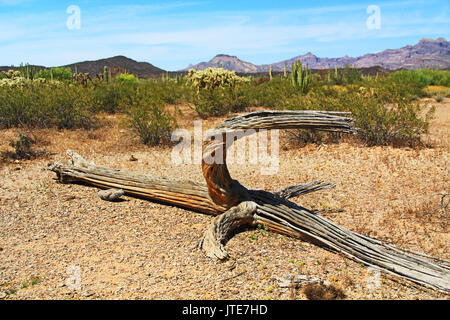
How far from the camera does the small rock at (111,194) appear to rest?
5695 millimetres

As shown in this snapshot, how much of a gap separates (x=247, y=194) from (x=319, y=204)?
1.46 metres

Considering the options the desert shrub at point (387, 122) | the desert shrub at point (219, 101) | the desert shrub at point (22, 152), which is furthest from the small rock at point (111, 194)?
the desert shrub at point (219, 101)

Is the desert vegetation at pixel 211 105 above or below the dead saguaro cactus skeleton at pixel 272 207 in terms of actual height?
above

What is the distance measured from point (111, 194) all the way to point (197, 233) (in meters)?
1.75

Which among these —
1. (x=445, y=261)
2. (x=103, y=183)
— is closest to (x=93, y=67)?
(x=103, y=183)

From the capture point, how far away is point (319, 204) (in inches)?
223

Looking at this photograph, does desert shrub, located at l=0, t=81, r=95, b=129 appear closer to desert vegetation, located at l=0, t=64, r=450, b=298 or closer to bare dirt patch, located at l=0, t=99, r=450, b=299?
desert vegetation, located at l=0, t=64, r=450, b=298

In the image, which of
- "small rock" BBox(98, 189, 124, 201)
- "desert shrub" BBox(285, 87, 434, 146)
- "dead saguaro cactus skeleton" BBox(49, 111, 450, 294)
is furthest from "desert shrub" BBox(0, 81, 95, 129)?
"desert shrub" BBox(285, 87, 434, 146)

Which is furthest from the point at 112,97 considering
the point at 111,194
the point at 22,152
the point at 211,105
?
the point at 111,194

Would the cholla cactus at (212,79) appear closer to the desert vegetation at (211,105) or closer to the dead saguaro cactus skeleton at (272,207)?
the desert vegetation at (211,105)

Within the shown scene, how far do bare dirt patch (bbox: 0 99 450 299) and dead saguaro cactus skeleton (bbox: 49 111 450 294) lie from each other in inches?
5.1

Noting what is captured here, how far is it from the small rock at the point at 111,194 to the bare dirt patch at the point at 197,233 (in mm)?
93

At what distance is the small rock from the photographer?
18.7ft
